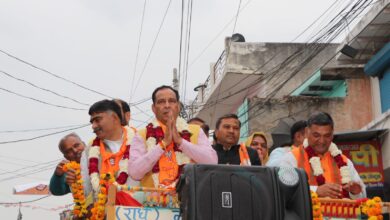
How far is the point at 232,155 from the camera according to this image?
567cm

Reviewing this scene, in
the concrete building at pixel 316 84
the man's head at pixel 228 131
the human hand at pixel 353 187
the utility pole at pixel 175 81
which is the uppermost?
the utility pole at pixel 175 81

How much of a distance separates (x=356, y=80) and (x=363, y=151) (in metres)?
4.03

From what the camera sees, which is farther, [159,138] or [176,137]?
[159,138]

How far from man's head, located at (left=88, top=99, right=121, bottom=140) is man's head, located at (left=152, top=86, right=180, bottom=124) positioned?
438mm

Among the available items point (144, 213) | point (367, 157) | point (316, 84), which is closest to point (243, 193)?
point (144, 213)

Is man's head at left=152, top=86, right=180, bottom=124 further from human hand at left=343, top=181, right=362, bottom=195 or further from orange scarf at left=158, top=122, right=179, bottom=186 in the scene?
human hand at left=343, top=181, right=362, bottom=195

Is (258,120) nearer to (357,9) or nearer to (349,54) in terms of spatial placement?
(349,54)

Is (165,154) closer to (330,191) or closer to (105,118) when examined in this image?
(105,118)

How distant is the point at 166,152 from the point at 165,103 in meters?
0.45

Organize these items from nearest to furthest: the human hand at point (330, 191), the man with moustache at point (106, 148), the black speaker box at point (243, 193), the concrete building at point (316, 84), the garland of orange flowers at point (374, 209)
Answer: the black speaker box at point (243, 193) < the garland of orange flowers at point (374, 209) < the human hand at point (330, 191) < the man with moustache at point (106, 148) < the concrete building at point (316, 84)

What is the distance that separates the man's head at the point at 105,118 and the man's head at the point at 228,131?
3.67 ft

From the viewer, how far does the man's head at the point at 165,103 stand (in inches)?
184

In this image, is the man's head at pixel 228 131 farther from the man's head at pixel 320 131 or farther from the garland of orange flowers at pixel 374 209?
the garland of orange flowers at pixel 374 209

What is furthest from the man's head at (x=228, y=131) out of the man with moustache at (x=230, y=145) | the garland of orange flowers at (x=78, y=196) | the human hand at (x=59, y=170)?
the garland of orange flowers at (x=78, y=196)
